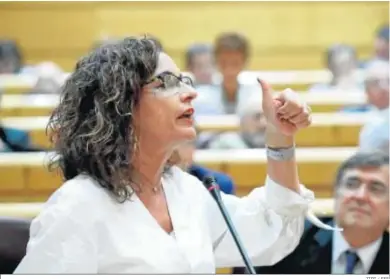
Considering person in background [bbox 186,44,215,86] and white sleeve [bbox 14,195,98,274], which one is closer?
white sleeve [bbox 14,195,98,274]

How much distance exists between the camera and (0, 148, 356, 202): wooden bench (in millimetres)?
2871

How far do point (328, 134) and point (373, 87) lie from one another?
32cm

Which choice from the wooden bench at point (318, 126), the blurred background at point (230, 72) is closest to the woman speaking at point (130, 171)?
the blurred background at point (230, 72)

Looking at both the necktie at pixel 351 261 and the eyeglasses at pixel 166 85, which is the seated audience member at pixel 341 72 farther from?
the eyeglasses at pixel 166 85

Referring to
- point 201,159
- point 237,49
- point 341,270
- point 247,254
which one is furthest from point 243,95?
point 247,254

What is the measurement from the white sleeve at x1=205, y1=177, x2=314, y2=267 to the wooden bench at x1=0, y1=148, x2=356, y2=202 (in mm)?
1275

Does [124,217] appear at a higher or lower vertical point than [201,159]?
higher

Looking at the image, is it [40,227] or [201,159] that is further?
[201,159]

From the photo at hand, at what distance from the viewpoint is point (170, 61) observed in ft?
4.50

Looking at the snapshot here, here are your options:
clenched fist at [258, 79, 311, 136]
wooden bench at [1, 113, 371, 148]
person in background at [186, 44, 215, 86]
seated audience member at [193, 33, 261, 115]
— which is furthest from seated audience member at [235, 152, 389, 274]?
person in background at [186, 44, 215, 86]

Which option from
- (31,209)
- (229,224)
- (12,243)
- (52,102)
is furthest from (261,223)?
(52,102)

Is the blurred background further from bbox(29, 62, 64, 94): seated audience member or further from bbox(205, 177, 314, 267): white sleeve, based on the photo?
bbox(205, 177, 314, 267): white sleeve

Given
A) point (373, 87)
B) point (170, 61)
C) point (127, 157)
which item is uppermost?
point (170, 61)

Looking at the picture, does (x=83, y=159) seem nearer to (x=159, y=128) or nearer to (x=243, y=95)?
(x=159, y=128)
